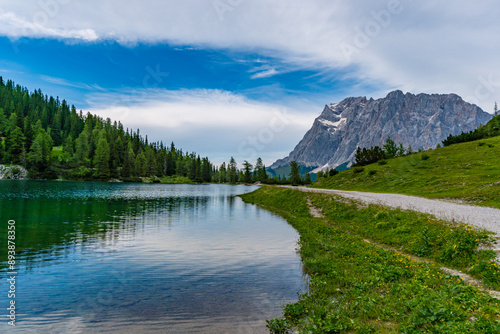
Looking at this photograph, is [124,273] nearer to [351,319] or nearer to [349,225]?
[351,319]

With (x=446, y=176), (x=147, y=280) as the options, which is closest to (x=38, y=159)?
(x=147, y=280)

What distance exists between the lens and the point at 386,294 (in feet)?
39.7

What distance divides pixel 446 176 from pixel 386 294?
5375 cm

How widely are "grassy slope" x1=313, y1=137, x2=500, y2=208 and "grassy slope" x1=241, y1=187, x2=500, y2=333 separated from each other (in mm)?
21812

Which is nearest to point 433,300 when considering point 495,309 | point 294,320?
point 495,309

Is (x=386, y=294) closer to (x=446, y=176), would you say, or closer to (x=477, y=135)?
(x=446, y=176)

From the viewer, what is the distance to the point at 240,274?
57.7 ft

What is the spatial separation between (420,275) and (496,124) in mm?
108526

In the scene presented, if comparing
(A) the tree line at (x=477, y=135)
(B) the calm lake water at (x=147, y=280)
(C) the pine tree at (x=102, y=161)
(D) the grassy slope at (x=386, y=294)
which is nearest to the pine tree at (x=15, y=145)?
(C) the pine tree at (x=102, y=161)

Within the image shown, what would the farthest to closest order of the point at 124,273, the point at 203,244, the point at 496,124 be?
the point at 496,124
the point at 203,244
the point at 124,273

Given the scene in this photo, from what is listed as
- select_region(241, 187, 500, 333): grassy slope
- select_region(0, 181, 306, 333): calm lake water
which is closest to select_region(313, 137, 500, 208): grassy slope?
select_region(241, 187, 500, 333): grassy slope

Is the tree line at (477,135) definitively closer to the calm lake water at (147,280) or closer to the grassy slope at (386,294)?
the grassy slope at (386,294)

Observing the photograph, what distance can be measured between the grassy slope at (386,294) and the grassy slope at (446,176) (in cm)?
2181

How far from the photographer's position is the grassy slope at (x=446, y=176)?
127ft
